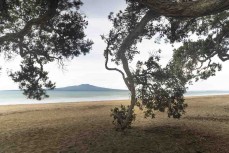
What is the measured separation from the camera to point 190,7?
864 cm

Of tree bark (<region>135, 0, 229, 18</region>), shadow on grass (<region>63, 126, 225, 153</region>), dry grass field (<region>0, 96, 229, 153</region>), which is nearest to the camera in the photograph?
tree bark (<region>135, 0, 229, 18</region>)

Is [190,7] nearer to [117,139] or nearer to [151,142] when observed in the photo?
[151,142]

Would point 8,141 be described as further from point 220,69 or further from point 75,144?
point 220,69

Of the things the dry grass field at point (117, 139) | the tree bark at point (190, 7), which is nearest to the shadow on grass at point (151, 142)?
the dry grass field at point (117, 139)

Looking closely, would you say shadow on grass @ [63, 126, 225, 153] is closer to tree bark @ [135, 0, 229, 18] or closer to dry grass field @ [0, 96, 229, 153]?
dry grass field @ [0, 96, 229, 153]

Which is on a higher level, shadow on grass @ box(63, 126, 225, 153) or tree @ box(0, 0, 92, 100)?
tree @ box(0, 0, 92, 100)

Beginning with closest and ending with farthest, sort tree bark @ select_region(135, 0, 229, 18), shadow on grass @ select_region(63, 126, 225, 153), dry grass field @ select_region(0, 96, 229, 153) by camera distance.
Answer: tree bark @ select_region(135, 0, 229, 18) → shadow on grass @ select_region(63, 126, 225, 153) → dry grass field @ select_region(0, 96, 229, 153)

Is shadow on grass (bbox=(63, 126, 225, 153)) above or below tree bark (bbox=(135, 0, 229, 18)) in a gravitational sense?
below

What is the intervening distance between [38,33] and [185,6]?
39.2 feet

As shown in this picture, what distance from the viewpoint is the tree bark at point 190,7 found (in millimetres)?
8117

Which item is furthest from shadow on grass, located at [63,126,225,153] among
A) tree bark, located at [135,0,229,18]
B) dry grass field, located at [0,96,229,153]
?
tree bark, located at [135,0,229,18]

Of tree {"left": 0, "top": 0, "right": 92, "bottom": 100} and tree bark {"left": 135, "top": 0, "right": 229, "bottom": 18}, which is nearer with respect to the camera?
tree bark {"left": 135, "top": 0, "right": 229, "bottom": 18}

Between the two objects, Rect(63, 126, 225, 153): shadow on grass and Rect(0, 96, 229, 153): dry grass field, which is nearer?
Rect(63, 126, 225, 153): shadow on grass

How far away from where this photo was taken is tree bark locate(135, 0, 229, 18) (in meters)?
8.12
